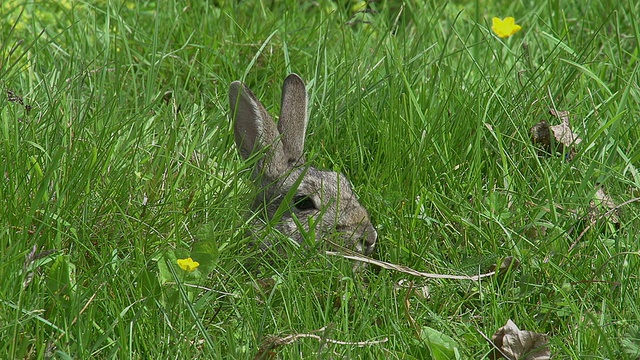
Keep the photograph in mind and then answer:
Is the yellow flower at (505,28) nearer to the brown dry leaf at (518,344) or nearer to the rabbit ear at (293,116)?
the rabbit ear at (293,116)

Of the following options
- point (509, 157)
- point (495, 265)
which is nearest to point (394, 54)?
point (509, 157)

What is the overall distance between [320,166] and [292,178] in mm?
201

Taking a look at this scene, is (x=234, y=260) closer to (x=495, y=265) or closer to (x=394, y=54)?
(x=495, y=265)

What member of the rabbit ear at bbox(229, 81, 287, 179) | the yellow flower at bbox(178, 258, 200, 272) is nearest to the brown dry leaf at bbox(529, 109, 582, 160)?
the rabbit ear at bbox(229, 81, 287, 179)

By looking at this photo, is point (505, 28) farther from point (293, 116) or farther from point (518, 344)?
point (518, 344)

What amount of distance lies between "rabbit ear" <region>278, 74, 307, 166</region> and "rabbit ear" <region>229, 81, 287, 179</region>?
7cm

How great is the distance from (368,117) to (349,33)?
0.94 metres

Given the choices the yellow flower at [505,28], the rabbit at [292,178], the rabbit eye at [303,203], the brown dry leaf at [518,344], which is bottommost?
the rabbit eye at [303,203]

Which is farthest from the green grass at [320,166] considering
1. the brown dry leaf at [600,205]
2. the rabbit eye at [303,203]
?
the rabbit eye at [303,203]

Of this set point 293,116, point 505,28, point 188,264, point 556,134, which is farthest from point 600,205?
point 188,264

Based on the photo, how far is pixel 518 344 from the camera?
128 inches

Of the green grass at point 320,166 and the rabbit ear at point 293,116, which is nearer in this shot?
the green grass at point 320,166

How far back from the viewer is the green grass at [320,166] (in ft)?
10.5

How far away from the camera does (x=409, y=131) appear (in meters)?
4.39
